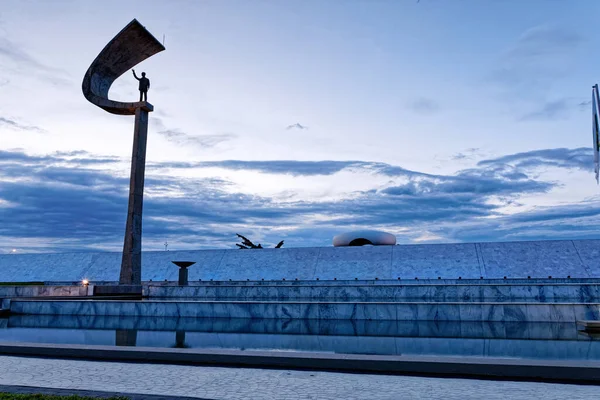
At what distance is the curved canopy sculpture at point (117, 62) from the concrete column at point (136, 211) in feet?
2.62

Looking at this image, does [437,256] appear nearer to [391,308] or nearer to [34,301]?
[391,308]

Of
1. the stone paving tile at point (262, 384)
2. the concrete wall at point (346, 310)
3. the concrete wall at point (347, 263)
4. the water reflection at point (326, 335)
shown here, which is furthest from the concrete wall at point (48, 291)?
the stone paving tile at point (262, 384)

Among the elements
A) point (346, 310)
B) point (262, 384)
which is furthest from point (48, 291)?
point (262, 384)

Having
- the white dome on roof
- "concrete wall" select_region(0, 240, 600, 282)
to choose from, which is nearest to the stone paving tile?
"concrete wall" select_region(0, 240, 600, 282)

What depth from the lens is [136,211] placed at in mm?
18000

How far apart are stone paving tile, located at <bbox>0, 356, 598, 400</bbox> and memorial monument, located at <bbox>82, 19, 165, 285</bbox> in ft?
38.9

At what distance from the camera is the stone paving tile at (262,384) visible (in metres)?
4.50

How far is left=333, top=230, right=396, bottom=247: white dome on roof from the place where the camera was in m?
31.9

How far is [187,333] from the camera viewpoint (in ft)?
29.3

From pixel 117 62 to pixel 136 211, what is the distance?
5732mm

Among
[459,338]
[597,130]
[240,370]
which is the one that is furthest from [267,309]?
[597,130]

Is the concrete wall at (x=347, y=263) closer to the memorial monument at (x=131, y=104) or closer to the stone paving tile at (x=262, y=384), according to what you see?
the memorial monument at (x=131, y=104)

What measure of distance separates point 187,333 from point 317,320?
283 cm

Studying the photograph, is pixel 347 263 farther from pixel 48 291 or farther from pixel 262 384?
pixel 262 384
